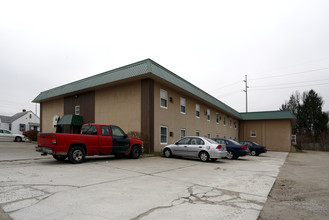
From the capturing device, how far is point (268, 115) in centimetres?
3603

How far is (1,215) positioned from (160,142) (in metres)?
13.5

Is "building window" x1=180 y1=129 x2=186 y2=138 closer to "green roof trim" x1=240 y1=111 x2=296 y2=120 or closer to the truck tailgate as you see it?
the truck tailgate

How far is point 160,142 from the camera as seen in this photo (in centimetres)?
1709

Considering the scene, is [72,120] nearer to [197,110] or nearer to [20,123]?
[197,110]

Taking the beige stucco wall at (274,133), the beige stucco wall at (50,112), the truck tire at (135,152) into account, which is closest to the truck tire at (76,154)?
the truck tire at (135,152)

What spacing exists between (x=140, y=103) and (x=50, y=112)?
51.2 ft

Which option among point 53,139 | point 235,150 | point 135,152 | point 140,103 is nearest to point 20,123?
point 140,103

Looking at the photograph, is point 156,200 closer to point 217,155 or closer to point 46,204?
point 46,204

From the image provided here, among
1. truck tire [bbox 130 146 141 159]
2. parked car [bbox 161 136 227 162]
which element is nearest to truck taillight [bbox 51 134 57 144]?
truck tire [bbox 130 146 141 159]

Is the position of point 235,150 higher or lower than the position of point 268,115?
lower

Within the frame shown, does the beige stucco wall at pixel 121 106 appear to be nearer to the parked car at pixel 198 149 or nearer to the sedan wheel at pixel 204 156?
the parked car at pixel 198 149

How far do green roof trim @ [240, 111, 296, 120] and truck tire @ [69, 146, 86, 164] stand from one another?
31888mm

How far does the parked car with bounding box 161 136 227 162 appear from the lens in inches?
506

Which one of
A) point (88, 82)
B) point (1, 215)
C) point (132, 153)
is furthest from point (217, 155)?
point (88, 82)
